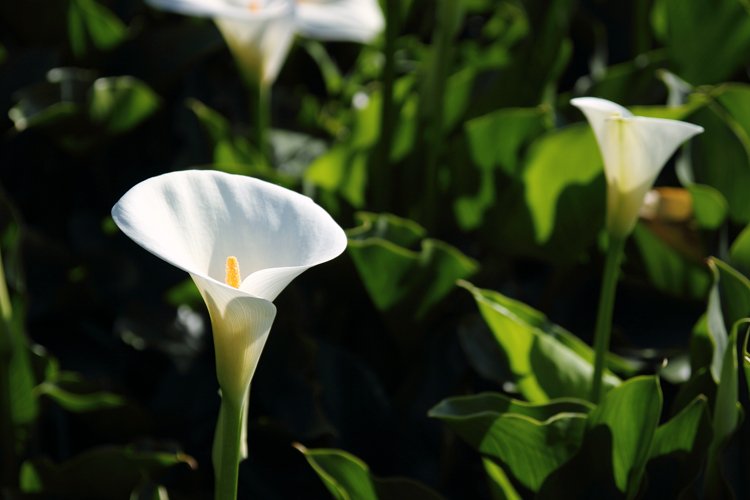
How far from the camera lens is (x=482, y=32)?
1.62 m

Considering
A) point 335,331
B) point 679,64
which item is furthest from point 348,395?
point 679,64

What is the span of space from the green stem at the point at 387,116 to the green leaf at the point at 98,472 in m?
0.38

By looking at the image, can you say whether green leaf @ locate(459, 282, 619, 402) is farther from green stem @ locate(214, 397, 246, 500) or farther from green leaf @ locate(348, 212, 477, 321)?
green stem @ locate(214, 397, 246, 500)

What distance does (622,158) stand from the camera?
Answer: 2.59 feet

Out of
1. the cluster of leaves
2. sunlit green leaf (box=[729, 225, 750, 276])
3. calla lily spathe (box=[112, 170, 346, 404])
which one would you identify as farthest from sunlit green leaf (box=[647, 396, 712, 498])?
calla lily spathe (box=[112, 170, 346, 404])

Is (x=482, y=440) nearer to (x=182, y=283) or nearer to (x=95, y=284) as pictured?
(x=182, y=283)

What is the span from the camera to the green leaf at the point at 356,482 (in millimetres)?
806

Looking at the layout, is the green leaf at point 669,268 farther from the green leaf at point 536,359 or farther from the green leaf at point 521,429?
the green leaf at point 521,429

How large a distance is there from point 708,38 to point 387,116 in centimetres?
42

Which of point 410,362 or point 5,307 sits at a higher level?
point 5,307

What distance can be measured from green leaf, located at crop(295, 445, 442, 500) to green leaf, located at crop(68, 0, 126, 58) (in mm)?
720

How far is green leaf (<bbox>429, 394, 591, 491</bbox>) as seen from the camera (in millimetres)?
793

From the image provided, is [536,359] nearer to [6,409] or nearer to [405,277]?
[405,277]

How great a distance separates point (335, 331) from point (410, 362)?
112 mm
